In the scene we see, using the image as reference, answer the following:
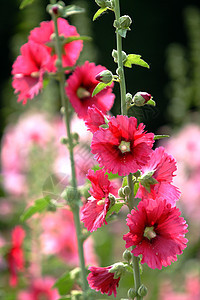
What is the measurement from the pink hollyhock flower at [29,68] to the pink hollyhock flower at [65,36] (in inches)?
0.9

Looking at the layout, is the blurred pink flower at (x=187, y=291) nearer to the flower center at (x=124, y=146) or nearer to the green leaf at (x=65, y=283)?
the green leaf at (x=65, y=283)

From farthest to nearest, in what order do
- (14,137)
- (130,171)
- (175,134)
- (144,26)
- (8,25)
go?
(144,26) → (8,25) → (175,134) → (14,137) → (130,171)

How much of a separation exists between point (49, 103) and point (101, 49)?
3.08 m

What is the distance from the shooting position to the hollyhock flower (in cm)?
151

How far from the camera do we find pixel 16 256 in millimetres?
1345

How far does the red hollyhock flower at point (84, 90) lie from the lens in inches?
32.8

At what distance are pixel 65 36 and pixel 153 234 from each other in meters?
0.47

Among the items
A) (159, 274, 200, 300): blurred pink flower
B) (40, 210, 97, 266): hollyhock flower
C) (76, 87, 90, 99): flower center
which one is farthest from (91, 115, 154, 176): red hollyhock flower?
(159, 274, 200, 300): blurred pink flower

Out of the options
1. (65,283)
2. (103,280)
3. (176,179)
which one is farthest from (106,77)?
(176,179)

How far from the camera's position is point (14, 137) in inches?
75.6

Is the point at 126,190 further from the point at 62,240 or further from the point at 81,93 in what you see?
the point at 62,240

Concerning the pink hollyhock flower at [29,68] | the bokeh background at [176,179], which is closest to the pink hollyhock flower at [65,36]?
the pink hollyhock flower at [29,68]

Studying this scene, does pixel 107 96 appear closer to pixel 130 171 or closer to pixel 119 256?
pixel 130 171

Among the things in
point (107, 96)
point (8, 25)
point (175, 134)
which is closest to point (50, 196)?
point (107, 96)
